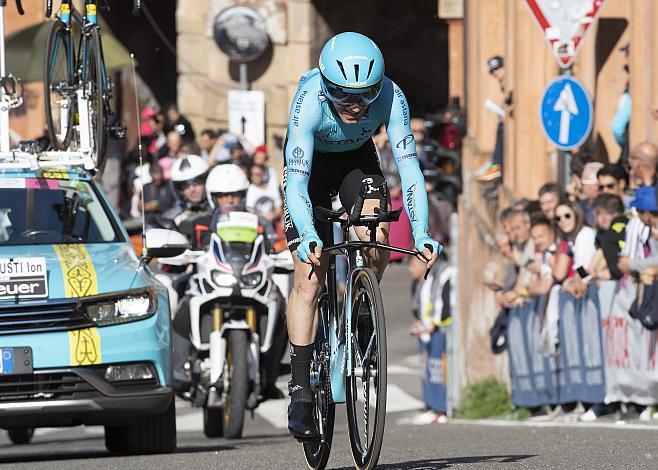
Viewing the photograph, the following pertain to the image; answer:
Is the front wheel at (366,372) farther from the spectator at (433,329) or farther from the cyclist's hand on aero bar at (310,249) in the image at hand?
the spectator at (433,329)

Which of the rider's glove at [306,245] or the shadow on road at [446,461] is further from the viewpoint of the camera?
the shadow on road at [446,461]

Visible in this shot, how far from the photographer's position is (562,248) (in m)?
17.1

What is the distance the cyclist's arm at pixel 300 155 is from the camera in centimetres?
968

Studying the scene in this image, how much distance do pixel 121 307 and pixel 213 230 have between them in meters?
3.43

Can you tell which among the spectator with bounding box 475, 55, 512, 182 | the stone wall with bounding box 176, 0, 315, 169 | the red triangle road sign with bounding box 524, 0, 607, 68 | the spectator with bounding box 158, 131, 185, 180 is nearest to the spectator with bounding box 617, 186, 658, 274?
the red triangle road sign with bounding box 524, 0, 607, 68

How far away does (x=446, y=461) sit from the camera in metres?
10.7

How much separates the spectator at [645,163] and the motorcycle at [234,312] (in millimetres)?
2865

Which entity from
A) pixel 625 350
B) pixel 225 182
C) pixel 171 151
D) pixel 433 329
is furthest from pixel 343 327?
pixel 171 151

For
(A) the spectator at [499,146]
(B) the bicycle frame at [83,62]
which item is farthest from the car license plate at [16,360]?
(A) the spectator at [499,146]

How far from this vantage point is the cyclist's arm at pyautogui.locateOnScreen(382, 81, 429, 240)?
9727mm

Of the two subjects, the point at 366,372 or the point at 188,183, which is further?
the point at 188,183

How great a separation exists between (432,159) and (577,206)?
11.4 metres

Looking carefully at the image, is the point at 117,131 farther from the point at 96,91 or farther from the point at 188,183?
the point at 188,183

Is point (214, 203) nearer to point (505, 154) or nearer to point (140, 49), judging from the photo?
point (505, 154)
